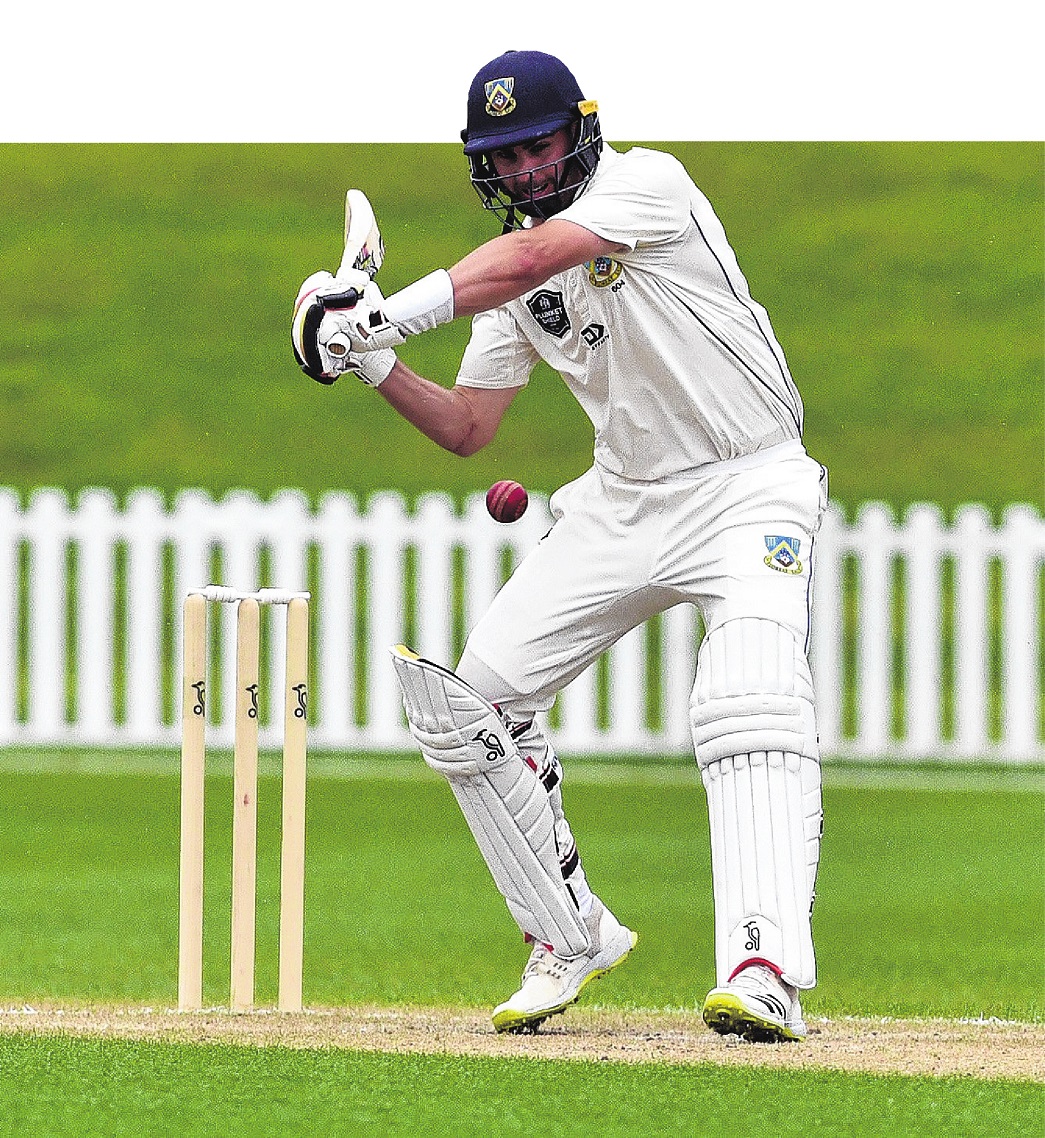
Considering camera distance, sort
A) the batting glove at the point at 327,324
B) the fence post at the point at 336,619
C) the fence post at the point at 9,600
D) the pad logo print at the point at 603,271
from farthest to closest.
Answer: the fence post at the point at 9,600
the fence post at the point at 336,619
the pad logo print at the point at 603,271
the batting glove at the point at 327,324

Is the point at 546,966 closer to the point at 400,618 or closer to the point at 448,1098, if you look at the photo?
the point at 448,1098

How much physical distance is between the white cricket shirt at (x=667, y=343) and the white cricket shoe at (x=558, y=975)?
90 centimetres

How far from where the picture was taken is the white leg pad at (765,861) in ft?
12.2

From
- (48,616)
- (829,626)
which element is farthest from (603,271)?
(48,616)

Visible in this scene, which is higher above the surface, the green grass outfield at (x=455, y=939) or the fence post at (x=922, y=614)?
the fence post at (x=922, y=614)

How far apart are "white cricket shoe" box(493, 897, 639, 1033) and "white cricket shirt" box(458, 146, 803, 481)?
901 millimetres

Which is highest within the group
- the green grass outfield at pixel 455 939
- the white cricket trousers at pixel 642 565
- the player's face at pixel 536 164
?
the player's face at pixel 536 164

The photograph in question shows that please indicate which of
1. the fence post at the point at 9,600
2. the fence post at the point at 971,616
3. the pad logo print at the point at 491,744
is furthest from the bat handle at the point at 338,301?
the fence post at the point at 9,600

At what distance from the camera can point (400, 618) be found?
9219 millimetres

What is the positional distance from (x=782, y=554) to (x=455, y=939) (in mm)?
1986

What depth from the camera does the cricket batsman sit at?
3.71 metres

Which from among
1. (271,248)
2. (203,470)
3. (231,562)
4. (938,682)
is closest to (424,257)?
(271,248)
